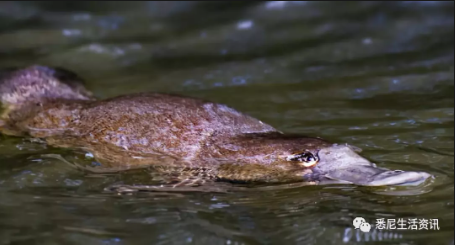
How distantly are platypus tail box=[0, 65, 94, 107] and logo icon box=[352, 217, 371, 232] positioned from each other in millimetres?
1930

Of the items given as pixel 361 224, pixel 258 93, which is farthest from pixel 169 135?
pixel 258 93

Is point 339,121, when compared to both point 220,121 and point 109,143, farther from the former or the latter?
point 109,143

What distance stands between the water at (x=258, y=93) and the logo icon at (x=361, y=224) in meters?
0.03

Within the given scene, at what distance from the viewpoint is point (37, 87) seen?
3.39 meters

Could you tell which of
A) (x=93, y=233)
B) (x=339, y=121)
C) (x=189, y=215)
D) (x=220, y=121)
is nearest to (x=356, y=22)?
(x=339, y=121)

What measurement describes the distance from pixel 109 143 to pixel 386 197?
4.48 feet

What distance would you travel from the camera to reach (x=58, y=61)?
430 centimetres

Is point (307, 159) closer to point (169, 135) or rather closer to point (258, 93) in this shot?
point (169, 135)

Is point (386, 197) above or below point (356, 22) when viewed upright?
below

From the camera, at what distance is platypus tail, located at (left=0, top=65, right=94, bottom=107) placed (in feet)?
10.9

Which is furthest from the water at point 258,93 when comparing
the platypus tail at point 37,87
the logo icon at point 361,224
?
the platypus tail at point 37,87

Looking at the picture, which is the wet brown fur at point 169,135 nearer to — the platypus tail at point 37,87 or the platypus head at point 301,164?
the platypus head at point 301,164

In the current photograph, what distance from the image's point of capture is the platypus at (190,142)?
8.03ft

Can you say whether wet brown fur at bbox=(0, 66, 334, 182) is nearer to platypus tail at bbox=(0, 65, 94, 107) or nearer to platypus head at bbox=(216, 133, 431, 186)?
platypus head at bbox=(216, 133, 431, 186)
